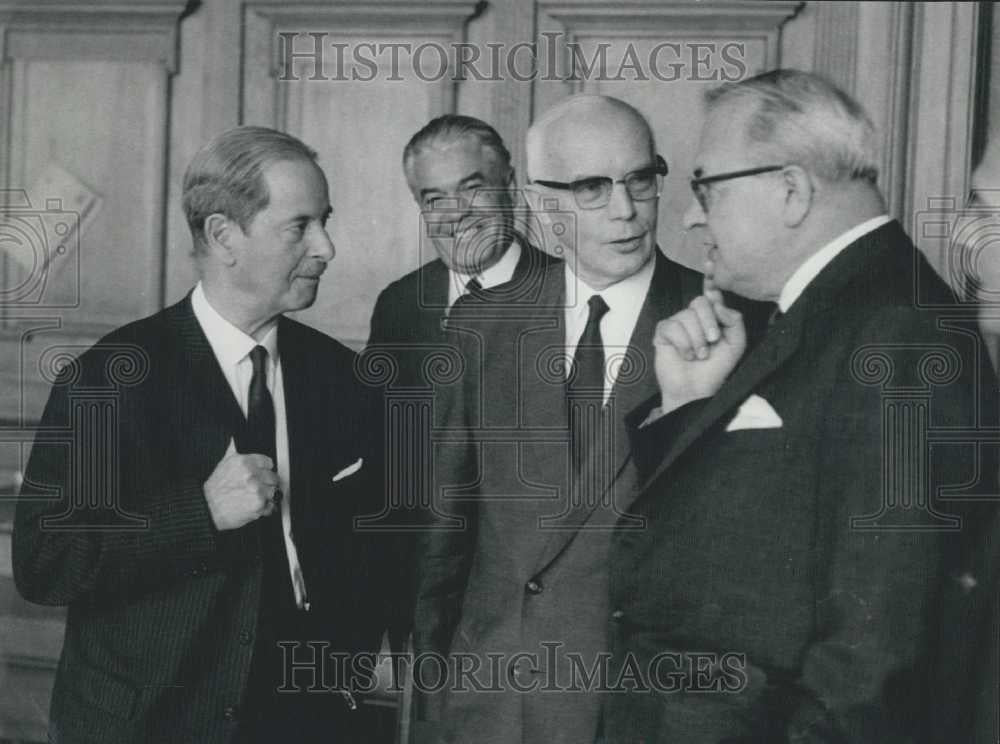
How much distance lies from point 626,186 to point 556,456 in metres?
0.49

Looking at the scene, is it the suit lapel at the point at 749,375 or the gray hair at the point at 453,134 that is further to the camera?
the gray hair at the point at 453,134

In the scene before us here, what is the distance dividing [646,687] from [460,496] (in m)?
0.46

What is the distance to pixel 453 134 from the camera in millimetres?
2289

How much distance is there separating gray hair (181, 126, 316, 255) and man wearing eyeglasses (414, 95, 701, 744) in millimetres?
482

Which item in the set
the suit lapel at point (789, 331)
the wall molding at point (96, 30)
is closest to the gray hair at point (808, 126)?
the suit lapel at point (789, 331)

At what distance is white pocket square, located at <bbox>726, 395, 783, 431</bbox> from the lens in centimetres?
184

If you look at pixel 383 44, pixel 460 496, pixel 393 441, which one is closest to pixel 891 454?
pixel 460 496

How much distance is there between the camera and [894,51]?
2.18 meters

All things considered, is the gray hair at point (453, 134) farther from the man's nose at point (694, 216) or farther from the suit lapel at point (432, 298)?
the man's nose at point (694, 216)

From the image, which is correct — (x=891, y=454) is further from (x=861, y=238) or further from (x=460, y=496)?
(x=460, y=496)

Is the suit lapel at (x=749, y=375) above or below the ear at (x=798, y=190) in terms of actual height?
below

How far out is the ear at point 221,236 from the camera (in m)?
2.20
